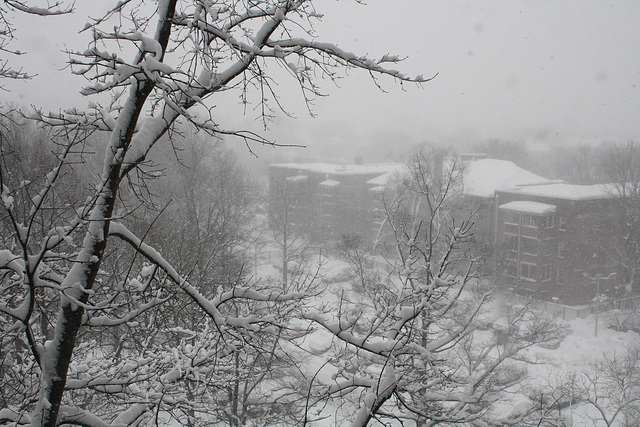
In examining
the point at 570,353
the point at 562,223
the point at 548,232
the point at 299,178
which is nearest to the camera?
the point at 570,353

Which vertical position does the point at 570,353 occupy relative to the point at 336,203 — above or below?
below

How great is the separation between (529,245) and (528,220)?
1.47 metres

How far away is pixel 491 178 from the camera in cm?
3170

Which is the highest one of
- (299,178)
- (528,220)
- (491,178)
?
(491,178)

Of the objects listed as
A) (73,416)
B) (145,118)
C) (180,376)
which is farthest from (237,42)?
(73,416)

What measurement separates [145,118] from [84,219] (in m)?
0.89

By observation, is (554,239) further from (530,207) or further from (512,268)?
(512,268)

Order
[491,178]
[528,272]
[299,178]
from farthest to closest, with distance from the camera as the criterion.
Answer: [299,178]
[491,178]
[528,272]

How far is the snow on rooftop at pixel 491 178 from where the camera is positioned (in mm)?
29609

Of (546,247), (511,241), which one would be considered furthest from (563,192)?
(511,241)

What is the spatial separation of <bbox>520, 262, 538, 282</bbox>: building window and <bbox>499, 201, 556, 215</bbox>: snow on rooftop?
124 inches

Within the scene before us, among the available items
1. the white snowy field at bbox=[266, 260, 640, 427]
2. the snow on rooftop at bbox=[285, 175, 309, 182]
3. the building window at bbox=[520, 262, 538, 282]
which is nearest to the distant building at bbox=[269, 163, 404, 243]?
the snow on rooftop at bbox=[285, 175, 309, 182]

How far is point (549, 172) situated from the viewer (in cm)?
6419

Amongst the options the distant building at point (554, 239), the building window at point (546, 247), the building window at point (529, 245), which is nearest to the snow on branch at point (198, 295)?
the distant building at point (554, 239)
